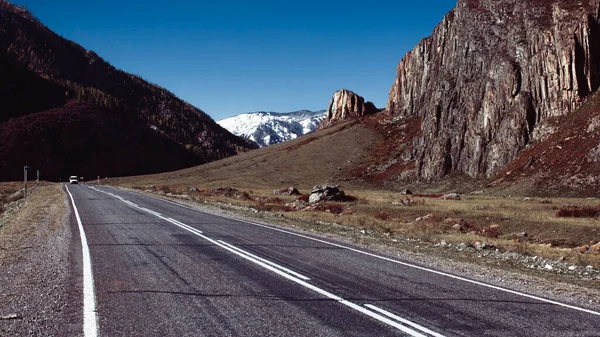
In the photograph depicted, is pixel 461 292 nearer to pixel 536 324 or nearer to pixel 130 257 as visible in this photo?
pixel 536 324

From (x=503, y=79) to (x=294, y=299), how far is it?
81067 millimetres

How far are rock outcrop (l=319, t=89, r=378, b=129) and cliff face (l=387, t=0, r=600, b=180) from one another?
6088 cm

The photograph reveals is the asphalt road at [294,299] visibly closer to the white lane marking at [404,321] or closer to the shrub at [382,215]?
the white lane marking at [404,321]

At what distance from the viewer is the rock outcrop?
16312cm

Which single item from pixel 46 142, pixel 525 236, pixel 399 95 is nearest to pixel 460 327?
pixel 525 236

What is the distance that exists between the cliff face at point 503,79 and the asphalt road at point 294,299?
68747 mm

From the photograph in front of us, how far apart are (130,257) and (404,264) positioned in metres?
7.62

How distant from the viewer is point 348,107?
165375 mm

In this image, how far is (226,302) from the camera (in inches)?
292

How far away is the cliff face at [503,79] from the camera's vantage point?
6969 cm

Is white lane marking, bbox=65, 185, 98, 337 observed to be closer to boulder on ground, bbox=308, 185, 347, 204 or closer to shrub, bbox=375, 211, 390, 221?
shrub, bbox=375, 211, 390, 221

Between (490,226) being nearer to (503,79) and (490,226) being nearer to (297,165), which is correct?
(503,79)

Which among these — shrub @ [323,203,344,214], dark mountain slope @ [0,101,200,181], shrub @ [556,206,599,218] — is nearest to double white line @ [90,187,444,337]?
shrub @ [323,203,344,214]

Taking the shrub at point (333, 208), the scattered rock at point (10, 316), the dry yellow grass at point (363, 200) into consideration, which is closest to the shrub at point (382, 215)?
the dry yellow grass at point (363, 200)
